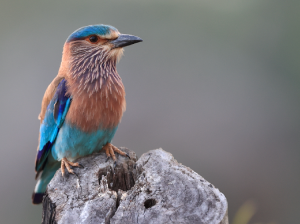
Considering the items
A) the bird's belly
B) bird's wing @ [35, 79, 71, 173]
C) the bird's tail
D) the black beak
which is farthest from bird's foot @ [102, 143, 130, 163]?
the black beak

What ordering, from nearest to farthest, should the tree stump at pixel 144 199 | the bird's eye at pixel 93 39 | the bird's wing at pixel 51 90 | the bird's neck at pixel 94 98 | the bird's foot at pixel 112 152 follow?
the tree stump at pixel 144 199
the bird's foot at pixel 112 152
the bird's neck at pixel 94 98
the bird's wing at pixel 51 90
the bird's eye at pixel 93 39

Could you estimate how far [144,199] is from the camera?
185cm

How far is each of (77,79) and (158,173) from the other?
138 centimetres

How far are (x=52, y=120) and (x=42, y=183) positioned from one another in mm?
801

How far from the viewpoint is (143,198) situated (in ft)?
6.11

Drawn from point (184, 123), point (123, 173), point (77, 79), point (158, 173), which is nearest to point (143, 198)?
point (158, 173)

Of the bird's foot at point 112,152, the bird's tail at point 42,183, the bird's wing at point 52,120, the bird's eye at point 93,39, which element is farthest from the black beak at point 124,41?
the bird's tail at point 42,183

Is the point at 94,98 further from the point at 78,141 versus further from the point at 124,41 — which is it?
the point at 124,41

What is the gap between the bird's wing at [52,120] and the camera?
294cm

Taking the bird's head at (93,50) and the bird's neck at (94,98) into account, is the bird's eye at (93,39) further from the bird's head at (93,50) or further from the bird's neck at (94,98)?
the bird's neck at (94,98)

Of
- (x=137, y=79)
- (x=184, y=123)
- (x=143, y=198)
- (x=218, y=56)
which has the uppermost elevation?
(x=218, y=56)

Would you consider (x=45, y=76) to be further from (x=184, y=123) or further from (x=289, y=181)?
(x=289, y=181)

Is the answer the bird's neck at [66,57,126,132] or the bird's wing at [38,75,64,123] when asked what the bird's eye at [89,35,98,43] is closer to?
the bird's neck at [66,57,126,132]

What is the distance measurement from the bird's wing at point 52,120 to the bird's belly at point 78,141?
9cm
